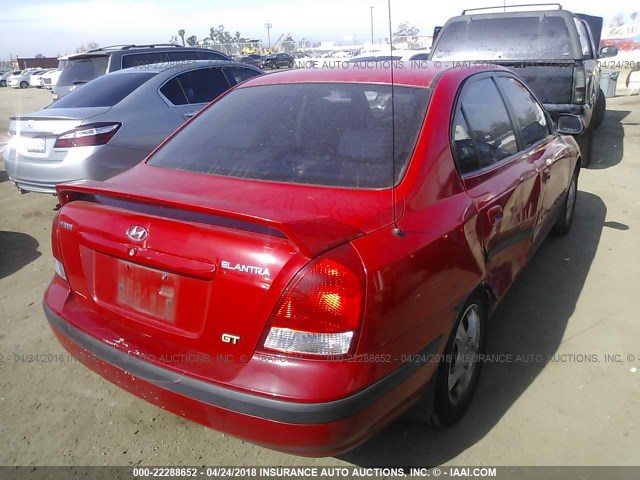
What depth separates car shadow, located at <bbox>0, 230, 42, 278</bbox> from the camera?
15.3 feet

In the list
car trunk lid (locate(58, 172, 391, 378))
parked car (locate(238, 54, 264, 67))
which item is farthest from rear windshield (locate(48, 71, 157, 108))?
parked car (locate(238, 54, 264, 67))

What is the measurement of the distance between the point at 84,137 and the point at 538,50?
6.06 metres

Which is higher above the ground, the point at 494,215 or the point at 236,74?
the point at 236,74

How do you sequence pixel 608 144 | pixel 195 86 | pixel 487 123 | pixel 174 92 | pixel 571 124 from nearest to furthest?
pixel 487 123, pixel 571 124, pixel 174 92, pixel 195 86, pixel 608 144

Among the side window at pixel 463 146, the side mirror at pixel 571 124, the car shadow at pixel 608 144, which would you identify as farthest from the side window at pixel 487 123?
the car shadow at pixel 608 144

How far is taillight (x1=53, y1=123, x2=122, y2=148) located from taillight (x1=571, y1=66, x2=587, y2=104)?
5.67 m

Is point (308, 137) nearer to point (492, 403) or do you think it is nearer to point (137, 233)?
point (137, 233)

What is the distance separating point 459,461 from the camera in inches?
93.6

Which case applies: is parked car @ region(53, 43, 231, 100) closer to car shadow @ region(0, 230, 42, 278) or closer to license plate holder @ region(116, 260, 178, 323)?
car shadow @ region(0, 230, 42, 278)

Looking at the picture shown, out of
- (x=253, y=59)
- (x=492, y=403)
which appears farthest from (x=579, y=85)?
(x=253, y=59)

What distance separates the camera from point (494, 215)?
2635mm

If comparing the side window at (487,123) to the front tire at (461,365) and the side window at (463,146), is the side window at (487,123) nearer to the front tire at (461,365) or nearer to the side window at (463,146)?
the side window at (463,146)

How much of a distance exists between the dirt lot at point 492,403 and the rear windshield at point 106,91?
2244 millimetres

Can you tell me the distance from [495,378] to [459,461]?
0.70 metres
